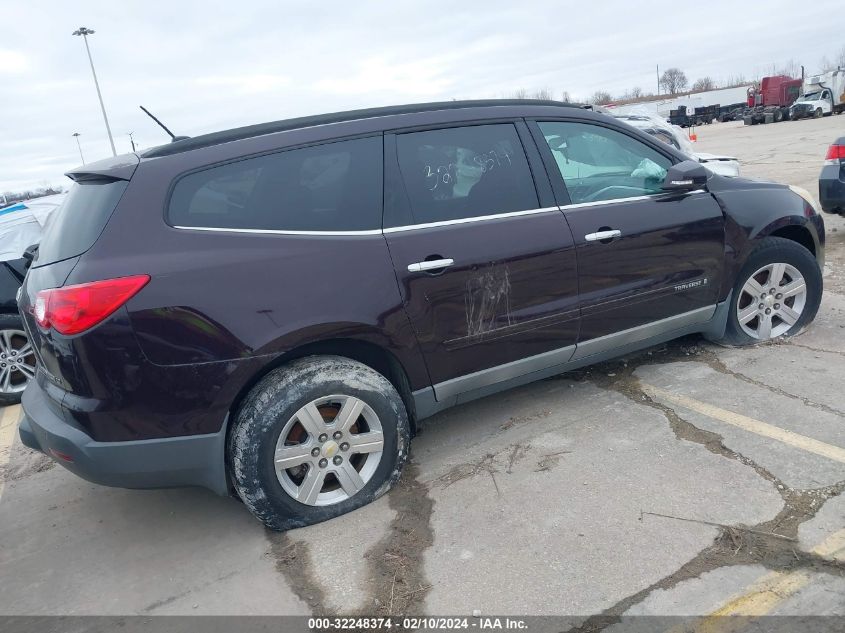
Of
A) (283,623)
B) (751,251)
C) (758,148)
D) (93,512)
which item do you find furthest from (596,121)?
(758,148)

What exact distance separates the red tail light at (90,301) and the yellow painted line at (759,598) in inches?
93.3

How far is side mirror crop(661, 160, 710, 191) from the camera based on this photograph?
3816 mm

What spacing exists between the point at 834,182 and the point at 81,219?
696 cm

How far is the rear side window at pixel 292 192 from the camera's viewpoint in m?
2.85

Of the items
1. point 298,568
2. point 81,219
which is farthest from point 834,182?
point 81,219

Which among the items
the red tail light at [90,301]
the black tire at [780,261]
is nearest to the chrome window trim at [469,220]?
the red tail light at [90,301]

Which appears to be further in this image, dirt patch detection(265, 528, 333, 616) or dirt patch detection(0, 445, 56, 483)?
dirt patch detection(0, 445, 56, 483)

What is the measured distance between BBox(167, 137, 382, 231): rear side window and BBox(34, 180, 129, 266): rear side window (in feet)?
0.88

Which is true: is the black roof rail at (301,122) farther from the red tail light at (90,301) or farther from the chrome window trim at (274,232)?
the red tail light at (90,301)

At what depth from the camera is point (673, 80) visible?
10769 cm

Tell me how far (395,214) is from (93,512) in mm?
2256

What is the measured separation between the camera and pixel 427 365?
3203 millimetres

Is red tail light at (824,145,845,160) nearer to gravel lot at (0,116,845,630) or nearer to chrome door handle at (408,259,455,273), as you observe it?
gravel lot at (0,116,845,630)

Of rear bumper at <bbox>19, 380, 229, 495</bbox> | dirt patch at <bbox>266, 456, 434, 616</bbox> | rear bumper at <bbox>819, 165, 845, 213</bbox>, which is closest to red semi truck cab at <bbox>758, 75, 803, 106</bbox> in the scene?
rear bumper at <bbox>819, 165, 845, 213</bbox>
